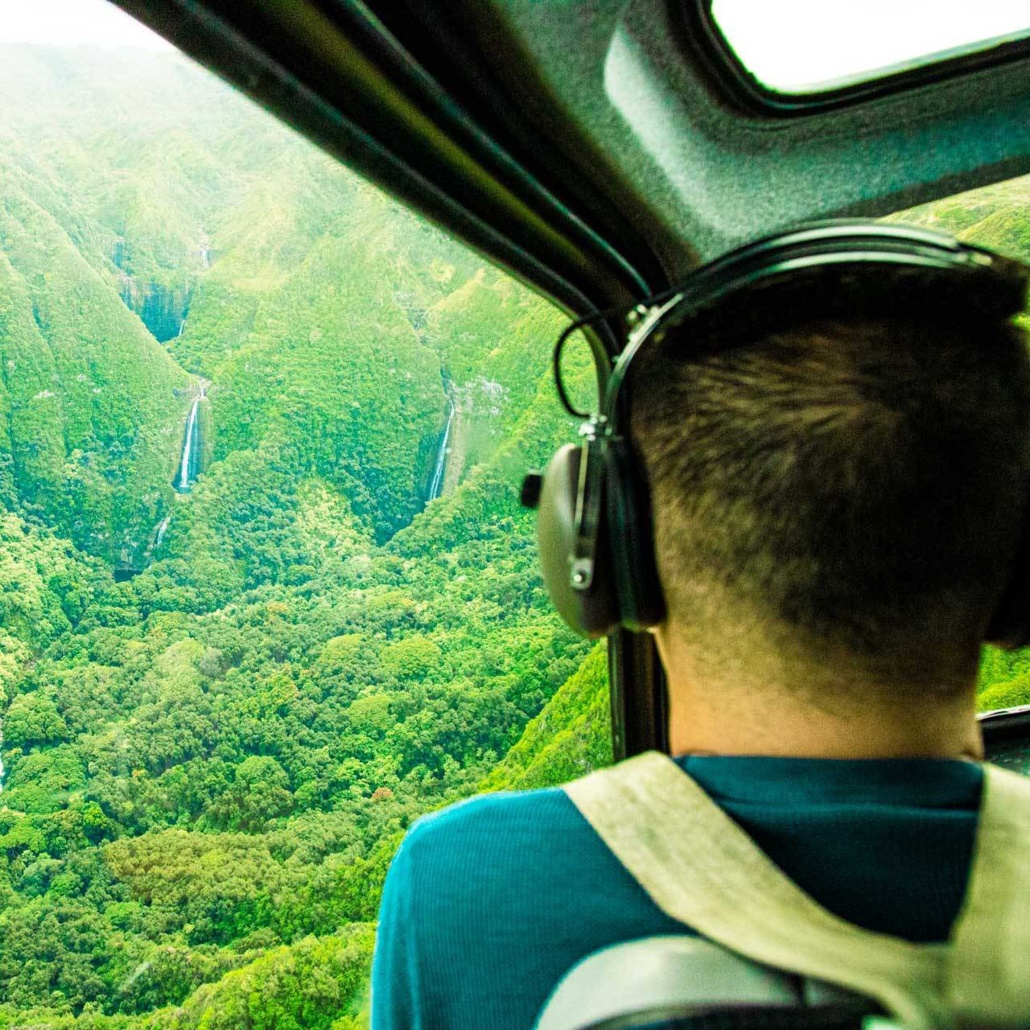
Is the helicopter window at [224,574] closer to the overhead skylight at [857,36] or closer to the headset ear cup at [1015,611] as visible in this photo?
the overhead skylight at [857,36]

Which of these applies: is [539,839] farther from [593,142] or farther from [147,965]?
[147,965]

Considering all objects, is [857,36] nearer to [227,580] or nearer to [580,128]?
[580,128]

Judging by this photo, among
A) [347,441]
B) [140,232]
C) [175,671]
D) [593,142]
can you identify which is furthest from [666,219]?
[347,441]

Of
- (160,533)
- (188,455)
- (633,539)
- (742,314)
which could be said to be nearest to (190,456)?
(188,455)

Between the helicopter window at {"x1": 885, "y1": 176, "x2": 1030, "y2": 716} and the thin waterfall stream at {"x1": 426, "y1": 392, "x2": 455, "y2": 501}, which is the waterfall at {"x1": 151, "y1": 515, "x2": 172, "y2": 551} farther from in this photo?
the helicopter window at {"x1": 885, "y1": 176, "x2": 1030, "y2": 716}

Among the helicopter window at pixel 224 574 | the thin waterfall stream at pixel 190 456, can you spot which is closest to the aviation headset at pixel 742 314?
the helicopter window at pixel 224 574

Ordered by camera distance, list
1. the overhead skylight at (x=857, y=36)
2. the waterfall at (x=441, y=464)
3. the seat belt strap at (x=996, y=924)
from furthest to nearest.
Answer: the waterfall at (x=441, y=464) → the overhead skylight at (x=857, y=36) → the seat belt strap at (x=996, y=924)

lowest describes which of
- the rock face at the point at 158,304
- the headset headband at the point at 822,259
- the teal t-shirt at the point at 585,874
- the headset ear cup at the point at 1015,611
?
the teal t-shirt at the point at 585,874
